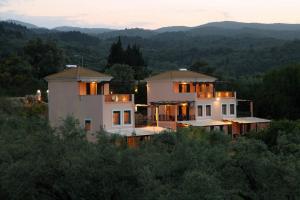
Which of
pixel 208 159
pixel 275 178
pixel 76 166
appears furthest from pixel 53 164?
pixel 275 178

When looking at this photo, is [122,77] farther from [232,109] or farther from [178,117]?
[178,117]

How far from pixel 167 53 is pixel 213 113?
→ 83.5 metres

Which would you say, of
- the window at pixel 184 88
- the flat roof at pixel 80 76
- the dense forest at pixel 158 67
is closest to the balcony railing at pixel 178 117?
the window at pixel 184 88

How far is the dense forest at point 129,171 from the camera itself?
39.0 feet

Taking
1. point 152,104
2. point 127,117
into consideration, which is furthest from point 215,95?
point 127,117

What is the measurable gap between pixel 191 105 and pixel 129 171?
1023 inches

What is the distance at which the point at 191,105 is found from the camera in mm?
38312

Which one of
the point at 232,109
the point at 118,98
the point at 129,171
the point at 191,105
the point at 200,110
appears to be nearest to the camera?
the point at 129,171

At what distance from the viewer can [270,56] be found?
297 feet

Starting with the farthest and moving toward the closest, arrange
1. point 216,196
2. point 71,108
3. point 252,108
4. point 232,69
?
1. point 232,69
2. point 252,108
3. point 71,108
4. point 216,196

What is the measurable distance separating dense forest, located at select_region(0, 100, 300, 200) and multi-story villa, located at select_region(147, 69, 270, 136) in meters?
22.6

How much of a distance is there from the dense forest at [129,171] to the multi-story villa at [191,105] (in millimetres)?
22571

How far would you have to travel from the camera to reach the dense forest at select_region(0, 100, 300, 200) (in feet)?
39.0

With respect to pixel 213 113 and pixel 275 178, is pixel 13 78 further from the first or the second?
pixel 275 178
